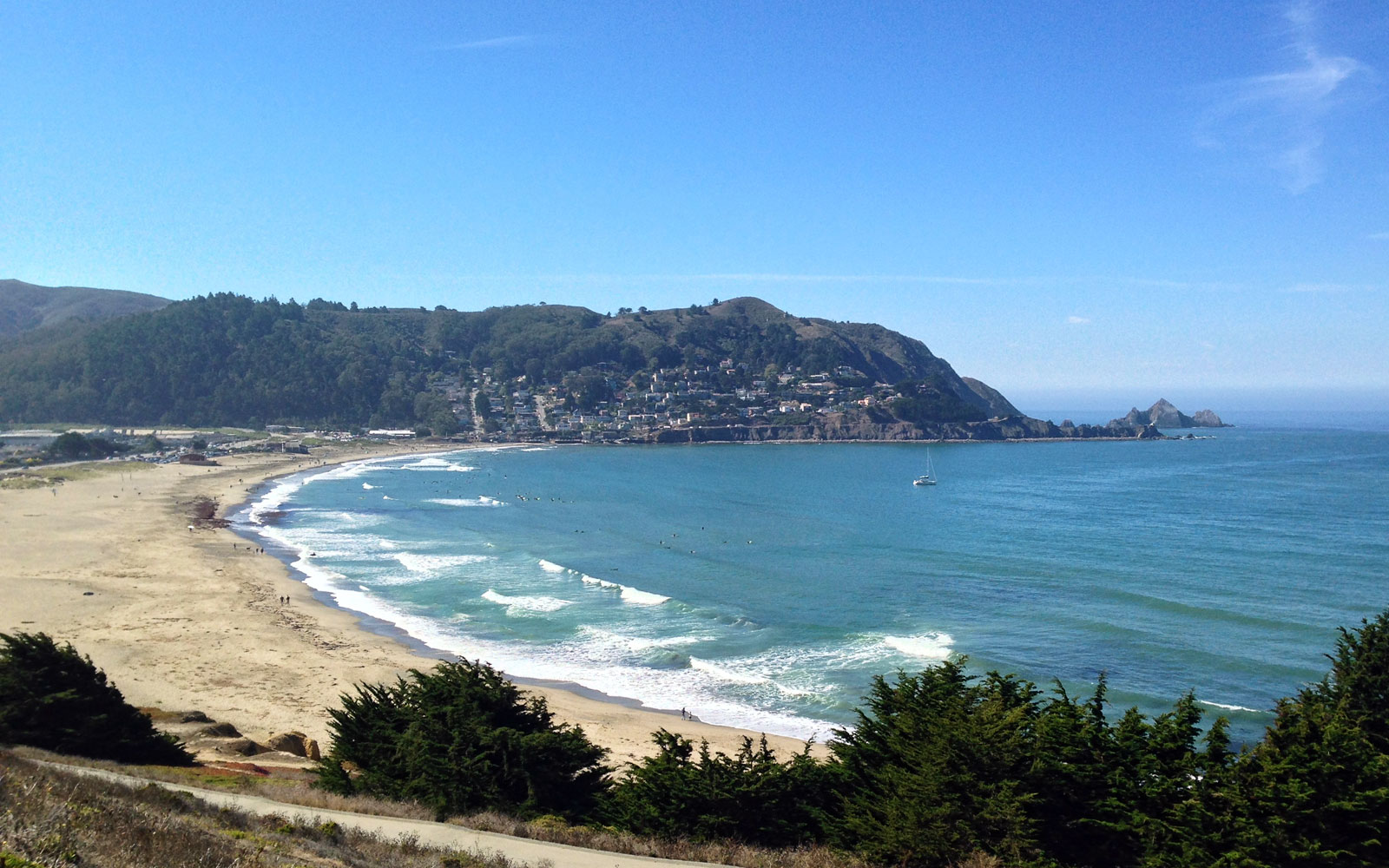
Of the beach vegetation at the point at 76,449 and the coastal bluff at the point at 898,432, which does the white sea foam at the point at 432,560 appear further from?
the coastal bluff at the point at 898,432

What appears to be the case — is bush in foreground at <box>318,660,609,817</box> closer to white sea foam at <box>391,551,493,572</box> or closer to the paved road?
the paved road

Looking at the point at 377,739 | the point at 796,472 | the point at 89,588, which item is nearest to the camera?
the point at 377,739

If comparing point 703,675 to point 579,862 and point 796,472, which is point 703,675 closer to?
point 579,862

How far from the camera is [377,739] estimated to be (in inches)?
591

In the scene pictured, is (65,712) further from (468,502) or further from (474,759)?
(468,502)

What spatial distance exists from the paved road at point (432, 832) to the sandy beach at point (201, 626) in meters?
8.49

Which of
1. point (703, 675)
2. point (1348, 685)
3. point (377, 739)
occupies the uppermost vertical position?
point (1348, 685)

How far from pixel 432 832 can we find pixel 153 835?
425 cm

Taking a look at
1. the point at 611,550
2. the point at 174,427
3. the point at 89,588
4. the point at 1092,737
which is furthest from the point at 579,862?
the point at 174,427

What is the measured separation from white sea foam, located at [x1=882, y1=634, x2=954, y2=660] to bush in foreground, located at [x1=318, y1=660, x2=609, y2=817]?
1572 cm

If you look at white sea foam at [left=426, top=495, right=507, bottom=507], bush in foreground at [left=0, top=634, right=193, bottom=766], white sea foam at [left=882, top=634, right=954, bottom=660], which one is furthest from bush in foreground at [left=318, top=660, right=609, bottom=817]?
white sea foam at [left=426, top=495, right=507, bottom=507]

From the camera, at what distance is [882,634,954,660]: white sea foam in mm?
27297

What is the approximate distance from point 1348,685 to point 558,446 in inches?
4483

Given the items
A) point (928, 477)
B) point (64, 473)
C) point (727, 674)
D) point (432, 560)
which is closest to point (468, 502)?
point (432, 560)
